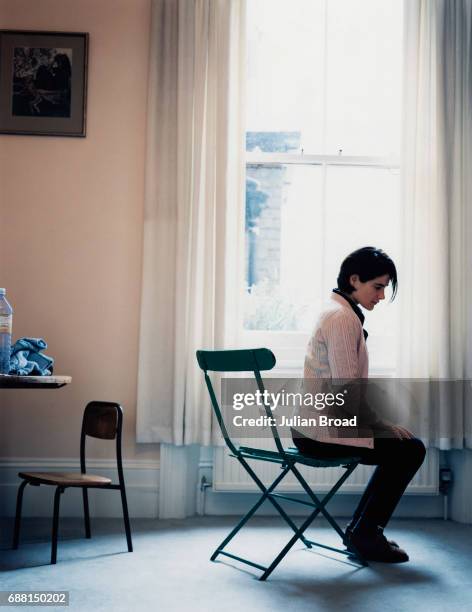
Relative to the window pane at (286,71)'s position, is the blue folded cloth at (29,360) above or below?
below

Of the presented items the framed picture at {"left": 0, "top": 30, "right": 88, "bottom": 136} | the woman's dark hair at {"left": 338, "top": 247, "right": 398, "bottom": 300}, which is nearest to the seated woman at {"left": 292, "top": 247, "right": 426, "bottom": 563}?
the woman's dark hair at {"left": 338, "top": 247, "right": 398, "bottom": 300}

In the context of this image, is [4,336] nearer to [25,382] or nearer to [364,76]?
[25,382]

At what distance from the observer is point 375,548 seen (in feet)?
10.2

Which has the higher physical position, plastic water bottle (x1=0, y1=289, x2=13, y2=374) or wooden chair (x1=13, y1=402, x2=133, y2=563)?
plastic water bottle (x1=0, y1=289, x2=13, y2=374)

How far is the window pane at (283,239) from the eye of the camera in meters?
4.14

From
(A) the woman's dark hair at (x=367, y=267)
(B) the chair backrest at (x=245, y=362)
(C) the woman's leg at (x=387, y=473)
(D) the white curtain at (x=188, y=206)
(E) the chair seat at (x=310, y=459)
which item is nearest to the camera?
(B) the chair backrest at (x=245, y=362)

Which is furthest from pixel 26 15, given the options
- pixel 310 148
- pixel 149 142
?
pixel 310 148

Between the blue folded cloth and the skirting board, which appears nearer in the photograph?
the blue folded cloth

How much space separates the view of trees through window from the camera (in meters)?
4.15

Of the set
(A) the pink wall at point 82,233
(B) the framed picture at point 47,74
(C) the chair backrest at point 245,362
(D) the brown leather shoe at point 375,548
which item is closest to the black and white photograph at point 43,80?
(B) the framed picture at point 47,74

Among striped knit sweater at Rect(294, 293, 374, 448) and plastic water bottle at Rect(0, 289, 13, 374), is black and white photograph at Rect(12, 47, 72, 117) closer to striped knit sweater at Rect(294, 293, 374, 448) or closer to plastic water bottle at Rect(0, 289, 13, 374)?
plastic water bottle at Rect(0, 289, 13, 374)

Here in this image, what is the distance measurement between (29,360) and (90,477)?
0.57 m

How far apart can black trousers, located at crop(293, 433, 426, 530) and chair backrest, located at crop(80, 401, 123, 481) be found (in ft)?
2.54

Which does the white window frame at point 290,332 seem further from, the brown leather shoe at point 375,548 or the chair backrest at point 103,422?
the brown leather shoe at point 375,548
